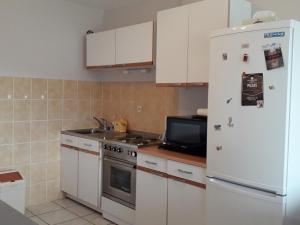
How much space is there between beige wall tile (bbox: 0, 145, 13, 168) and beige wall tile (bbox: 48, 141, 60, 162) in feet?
1.58

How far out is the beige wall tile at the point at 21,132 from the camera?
3.55 m

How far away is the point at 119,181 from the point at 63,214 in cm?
88

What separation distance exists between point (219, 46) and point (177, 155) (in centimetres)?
102

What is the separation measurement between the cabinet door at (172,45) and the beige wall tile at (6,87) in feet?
5.81

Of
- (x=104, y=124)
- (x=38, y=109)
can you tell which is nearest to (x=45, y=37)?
(x=38, y=109)

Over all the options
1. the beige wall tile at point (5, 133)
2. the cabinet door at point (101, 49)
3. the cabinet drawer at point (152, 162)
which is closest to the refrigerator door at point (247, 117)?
the cabinet drawer at point (152, 162)

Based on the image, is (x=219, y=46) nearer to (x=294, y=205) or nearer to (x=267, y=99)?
(x=267, y=99)

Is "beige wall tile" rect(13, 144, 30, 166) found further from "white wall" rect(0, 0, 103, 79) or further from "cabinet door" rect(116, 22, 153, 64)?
"cabinet door" rect(116, 22, 153, 64)

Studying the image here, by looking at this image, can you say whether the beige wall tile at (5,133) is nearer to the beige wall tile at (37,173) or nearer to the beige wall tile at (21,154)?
the beige wall tile at (21,154)

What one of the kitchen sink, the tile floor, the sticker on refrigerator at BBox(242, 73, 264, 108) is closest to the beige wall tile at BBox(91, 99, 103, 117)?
the kitchen sink

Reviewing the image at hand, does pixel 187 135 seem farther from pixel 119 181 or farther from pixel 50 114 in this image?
pixel 50 114

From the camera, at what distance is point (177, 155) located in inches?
104

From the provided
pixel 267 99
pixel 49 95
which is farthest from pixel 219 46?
pixel 49 95

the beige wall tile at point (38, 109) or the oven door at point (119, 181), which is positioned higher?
the beige wall tile at point (38, 109)
